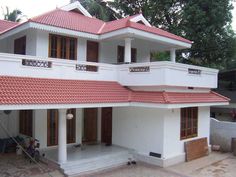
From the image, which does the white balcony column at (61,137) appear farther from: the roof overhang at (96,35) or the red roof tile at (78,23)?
the red roof tile at (78,23)

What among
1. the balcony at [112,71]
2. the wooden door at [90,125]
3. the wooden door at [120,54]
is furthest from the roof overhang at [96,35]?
the wooden door at [90,125]

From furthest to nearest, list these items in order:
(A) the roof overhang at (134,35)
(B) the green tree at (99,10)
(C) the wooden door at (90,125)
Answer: (B) the green tree at (99,10) < (C) the wooden door at (90,125) < (A) the roof overhang at (134,35)

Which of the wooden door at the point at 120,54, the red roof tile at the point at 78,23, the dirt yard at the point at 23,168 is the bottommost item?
the dirt yard at the point at 23,168

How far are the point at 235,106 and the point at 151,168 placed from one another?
12.3 metres

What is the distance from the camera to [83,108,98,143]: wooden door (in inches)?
620

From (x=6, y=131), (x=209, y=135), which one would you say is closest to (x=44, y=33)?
(x=6, y=131)

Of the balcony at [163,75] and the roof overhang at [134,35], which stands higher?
the roof overhang at [134,35]

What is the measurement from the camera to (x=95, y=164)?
12.2 m

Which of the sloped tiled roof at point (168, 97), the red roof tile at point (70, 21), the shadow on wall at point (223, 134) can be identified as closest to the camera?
the sloped tiled roof at point (168, 97)

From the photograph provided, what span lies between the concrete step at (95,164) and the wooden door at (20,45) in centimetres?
671

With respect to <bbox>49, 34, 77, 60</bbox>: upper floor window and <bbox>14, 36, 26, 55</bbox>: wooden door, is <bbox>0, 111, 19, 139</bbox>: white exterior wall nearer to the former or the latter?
<bbox>14, 36, 26, 55</bbox>: wooden door

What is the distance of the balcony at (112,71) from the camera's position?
11.2m

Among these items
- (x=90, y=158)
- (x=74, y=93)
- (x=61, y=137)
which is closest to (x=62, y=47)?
(x=74, y=93)

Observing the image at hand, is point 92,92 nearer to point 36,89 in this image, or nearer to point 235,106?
point 36,89
